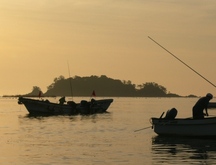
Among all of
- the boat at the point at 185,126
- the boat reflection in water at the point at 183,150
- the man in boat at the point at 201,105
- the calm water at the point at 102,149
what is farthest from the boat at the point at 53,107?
the man in boat at the point at 201,105

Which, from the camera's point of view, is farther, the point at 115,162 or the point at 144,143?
the point at 144,143

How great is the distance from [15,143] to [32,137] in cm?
370

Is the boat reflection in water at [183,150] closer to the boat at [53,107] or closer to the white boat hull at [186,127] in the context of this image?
the white boat hull at [186,127]

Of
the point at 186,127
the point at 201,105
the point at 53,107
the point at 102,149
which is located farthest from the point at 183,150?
the point at 53,107

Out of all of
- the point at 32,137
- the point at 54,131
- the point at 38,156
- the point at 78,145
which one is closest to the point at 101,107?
the point at 54,131

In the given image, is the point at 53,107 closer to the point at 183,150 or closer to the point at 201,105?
the point at 201,105

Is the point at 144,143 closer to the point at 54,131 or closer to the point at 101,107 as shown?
the point at 54,131

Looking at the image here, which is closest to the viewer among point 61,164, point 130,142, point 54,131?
point 61,164

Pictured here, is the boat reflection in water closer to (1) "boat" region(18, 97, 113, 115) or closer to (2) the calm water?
(2) the calm water

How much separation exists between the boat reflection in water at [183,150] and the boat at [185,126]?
335mm

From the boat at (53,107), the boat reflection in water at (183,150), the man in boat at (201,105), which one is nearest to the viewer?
the boat reflection in water at (183,150)

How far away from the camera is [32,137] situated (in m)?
33.4

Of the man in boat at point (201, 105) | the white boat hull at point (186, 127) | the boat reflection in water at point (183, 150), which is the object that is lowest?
the boat reflection in water at point (183, 150)

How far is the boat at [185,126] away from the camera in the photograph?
29641 millimetres
